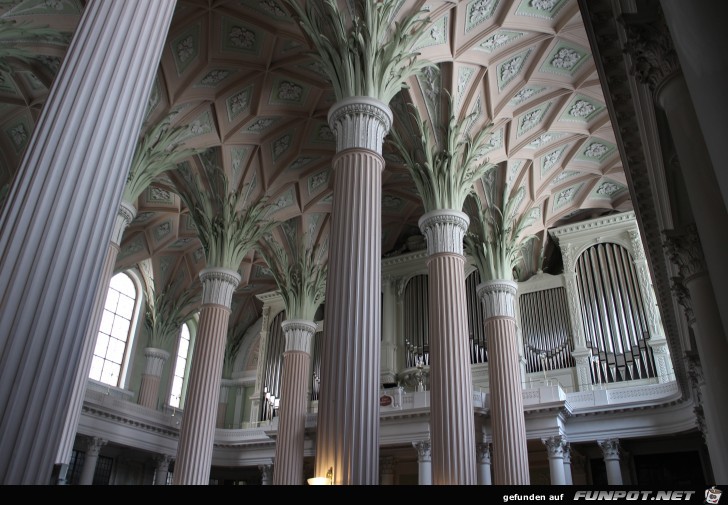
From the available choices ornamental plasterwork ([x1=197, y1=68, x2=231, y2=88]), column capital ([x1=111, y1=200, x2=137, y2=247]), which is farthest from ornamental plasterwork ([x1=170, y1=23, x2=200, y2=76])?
column capital ([x1=111, y1=200, x2=137, y2=247])

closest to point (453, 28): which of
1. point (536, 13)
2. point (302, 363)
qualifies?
point (536, 13)

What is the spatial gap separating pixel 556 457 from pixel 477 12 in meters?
12.4

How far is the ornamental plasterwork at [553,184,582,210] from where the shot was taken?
21312 mm

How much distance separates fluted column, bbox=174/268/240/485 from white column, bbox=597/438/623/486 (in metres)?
11.5

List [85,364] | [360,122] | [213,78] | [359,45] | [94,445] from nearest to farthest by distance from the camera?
1. [360,122]
2. [359,45]
3. [85,364]
4. [213,78]
5. [94,445]

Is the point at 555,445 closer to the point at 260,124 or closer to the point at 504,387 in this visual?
the point at 504,387

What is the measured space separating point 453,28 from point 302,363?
1166 centimetres

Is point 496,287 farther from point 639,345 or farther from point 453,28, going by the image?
point 453,28

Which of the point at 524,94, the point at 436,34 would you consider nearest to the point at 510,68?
the point at 524,94

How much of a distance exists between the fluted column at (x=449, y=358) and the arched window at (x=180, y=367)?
53.1 feet

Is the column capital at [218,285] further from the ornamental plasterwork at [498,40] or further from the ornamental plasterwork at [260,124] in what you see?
the ornamental plasterwork at [498,40]

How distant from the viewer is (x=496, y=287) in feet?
59.5

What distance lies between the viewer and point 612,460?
17.9m

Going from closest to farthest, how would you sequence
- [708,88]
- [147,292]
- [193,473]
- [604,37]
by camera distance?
[708,88] → [604,37] → [193,473] → [147,292]
